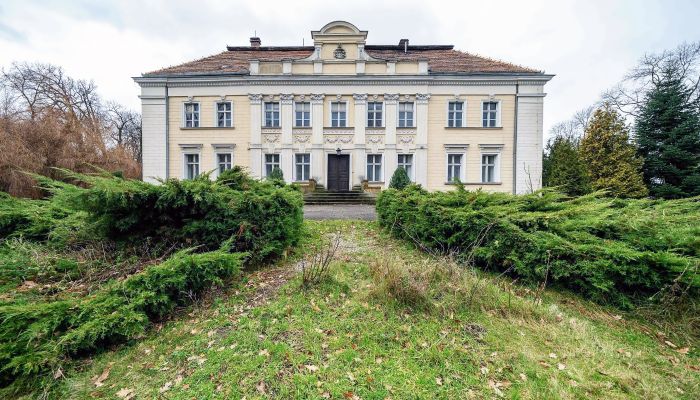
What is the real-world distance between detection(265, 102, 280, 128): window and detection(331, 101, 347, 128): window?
3320 mm

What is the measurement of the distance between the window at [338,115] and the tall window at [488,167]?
28.2 feet

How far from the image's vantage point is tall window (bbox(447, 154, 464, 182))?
16.5 metres

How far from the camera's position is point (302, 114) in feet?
54.2

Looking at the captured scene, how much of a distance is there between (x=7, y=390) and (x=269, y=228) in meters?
2.97

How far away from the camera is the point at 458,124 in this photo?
648 inches

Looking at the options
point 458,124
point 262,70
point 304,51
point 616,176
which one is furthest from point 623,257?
point 304,51

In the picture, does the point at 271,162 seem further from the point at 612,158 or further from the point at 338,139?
the point at 612,158

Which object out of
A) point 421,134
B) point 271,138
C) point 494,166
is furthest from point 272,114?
point 494,166

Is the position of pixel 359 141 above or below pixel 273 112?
below

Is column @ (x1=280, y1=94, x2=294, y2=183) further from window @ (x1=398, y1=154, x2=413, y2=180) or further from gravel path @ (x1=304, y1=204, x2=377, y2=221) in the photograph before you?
window @ (x1=398, y1=154, x2=413, y2=180)

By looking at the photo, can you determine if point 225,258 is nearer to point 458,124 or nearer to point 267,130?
point 267,130

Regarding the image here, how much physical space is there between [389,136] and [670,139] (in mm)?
15738

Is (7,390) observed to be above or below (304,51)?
below

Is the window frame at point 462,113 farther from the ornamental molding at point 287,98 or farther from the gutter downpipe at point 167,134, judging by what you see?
the gutter downpipe at point 167,134
